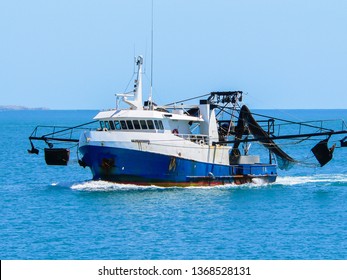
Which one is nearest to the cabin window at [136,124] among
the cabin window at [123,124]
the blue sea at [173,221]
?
the cabin window at [123,124]

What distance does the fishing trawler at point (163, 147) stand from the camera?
49688 mm

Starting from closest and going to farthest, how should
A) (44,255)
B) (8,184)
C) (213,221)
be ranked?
(44,255)
(213,221)
(8,184)

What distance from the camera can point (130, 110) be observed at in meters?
51.3

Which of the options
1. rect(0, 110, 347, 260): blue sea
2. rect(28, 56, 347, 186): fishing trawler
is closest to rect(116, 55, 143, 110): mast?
rect(28, 56, 347, 186): fishing trawler

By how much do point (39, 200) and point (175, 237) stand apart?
13.0 metres

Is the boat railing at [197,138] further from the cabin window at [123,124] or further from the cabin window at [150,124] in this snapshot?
the cabin window at [123,124]

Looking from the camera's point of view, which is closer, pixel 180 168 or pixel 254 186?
pixel 180 168

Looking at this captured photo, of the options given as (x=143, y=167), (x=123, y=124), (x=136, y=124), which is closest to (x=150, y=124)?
(x=136, y=124)

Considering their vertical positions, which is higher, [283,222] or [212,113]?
[212,113]

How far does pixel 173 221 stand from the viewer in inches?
1646

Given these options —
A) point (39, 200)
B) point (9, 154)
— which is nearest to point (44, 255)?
point (39, 200)

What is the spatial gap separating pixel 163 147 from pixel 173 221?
8.88 metres
